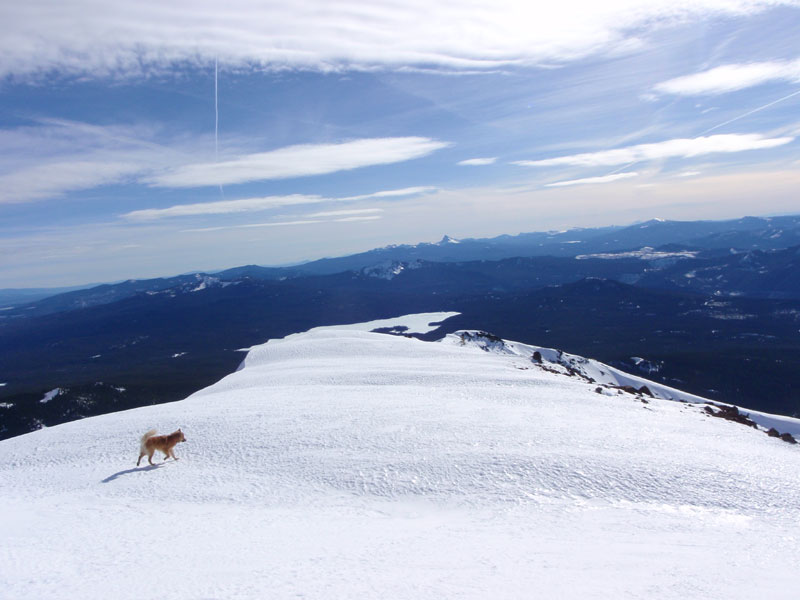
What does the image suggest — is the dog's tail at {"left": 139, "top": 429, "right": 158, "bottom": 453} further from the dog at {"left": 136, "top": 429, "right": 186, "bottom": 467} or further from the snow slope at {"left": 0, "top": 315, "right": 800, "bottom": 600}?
the snow slope at {"left": 0, "top": 315, "right": 800, "bottom": 600}

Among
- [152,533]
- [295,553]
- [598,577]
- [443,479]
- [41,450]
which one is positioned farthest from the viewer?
[41,450]

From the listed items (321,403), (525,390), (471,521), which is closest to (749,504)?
(471,521)

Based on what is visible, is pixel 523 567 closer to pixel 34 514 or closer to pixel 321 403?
pixel 34 514

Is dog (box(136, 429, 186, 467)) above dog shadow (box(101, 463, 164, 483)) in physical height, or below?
above

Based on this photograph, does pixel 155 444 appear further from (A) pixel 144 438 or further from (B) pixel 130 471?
(B) pixel 130 471

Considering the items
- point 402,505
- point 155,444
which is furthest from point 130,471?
point 402,505

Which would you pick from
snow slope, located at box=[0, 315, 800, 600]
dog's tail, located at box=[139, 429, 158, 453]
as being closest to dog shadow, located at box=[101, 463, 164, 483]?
snow slope, located at box=[0, 315, 800, 600]
